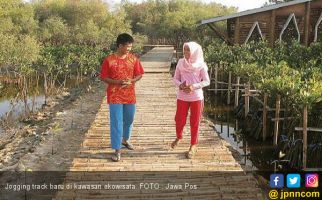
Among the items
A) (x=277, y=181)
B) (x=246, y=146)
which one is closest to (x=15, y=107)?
(x=246, y=146)

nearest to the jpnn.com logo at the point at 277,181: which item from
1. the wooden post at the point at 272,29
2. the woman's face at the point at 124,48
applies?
the woman's face at the point at 124,48

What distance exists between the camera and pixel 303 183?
310 inches

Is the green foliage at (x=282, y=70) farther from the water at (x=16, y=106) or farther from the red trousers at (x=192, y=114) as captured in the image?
the water at (x=16, y=106)

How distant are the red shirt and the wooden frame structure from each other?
1739 cm

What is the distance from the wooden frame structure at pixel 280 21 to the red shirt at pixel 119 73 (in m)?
17.4

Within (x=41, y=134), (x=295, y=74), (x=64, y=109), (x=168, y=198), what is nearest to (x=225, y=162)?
(x=168, y=198)

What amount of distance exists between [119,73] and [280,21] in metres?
19.4

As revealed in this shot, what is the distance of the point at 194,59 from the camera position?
19.8 ft

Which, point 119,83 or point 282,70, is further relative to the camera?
point 282,70

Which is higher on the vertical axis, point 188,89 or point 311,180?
point 188,89

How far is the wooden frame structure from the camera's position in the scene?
23.1 metres

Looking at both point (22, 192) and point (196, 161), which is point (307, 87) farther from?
point (22, 192)

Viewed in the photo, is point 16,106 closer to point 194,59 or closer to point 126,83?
point 126,83

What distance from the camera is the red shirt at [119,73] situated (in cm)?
591
